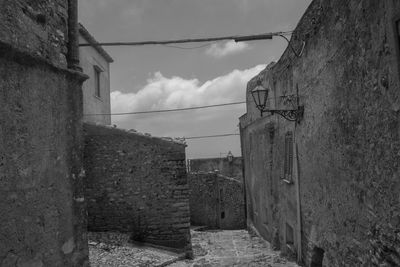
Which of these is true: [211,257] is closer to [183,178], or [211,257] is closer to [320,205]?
[183,178]

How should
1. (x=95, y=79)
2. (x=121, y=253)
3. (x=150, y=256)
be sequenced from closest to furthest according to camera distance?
Answer: (x=121, y=253) → (x=150, y=256) → (x=95, y=79)

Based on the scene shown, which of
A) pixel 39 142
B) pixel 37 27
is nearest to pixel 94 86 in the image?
pixel 37 27

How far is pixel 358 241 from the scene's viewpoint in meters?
5.16

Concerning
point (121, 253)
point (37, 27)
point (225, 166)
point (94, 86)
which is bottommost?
point (121, 253)

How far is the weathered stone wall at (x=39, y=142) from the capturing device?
3.92m

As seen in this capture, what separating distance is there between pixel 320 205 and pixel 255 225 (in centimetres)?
956

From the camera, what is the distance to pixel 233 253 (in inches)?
474

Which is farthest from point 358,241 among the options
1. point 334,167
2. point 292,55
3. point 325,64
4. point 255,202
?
point 255,202

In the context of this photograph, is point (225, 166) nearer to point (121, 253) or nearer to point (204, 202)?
point (204, 202)

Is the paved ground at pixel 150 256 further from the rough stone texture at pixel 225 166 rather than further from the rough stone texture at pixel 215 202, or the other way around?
the rough stone texture at pixel 225 166

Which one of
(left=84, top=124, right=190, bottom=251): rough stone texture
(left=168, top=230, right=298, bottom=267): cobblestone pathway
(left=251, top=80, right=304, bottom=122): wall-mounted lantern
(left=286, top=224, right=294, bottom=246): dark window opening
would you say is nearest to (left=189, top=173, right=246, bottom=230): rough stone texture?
(left=168, top=230, right=298, bottom=267): cobblestone pathway

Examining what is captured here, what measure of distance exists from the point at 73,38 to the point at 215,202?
18.8 metres

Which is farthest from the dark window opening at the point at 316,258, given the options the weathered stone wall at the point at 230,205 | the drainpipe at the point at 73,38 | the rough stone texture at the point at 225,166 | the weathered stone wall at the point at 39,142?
the rough stone texture at the point at 225,166

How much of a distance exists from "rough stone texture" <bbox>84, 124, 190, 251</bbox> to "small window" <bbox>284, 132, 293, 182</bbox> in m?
2.85
